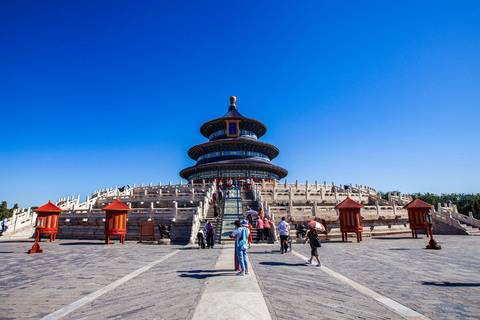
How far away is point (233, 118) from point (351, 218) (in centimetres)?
3208

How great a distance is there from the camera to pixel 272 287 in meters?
6.25

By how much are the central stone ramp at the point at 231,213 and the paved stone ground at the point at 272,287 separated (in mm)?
7550

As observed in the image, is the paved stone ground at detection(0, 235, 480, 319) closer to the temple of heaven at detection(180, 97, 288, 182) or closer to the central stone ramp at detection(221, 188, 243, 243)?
the central stone ramp at detection(221, 188, 243, 243)

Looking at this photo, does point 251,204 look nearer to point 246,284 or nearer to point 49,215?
point 49,215

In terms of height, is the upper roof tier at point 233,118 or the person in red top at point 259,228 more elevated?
the upper roof tier at point 233,118

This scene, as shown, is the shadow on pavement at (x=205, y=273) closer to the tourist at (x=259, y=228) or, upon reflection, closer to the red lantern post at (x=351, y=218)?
the tourist at (x=259, y=228)

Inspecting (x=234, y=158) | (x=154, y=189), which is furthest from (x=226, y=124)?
(x=154, y=189)

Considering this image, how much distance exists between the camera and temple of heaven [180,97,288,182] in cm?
4084

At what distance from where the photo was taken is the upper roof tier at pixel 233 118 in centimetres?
4719

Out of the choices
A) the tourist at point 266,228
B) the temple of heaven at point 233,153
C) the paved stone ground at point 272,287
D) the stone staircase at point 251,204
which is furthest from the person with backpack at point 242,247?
→ the temple of heaven at point 233,153

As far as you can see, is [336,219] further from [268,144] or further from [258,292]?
[268,144]

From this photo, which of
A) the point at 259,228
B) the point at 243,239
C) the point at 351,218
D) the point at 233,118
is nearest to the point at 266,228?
the point at 259,228

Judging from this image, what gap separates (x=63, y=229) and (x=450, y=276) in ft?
81.6

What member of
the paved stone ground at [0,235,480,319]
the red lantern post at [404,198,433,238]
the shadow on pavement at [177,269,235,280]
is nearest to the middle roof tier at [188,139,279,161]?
the red lantern post at [404,198,433,238]
